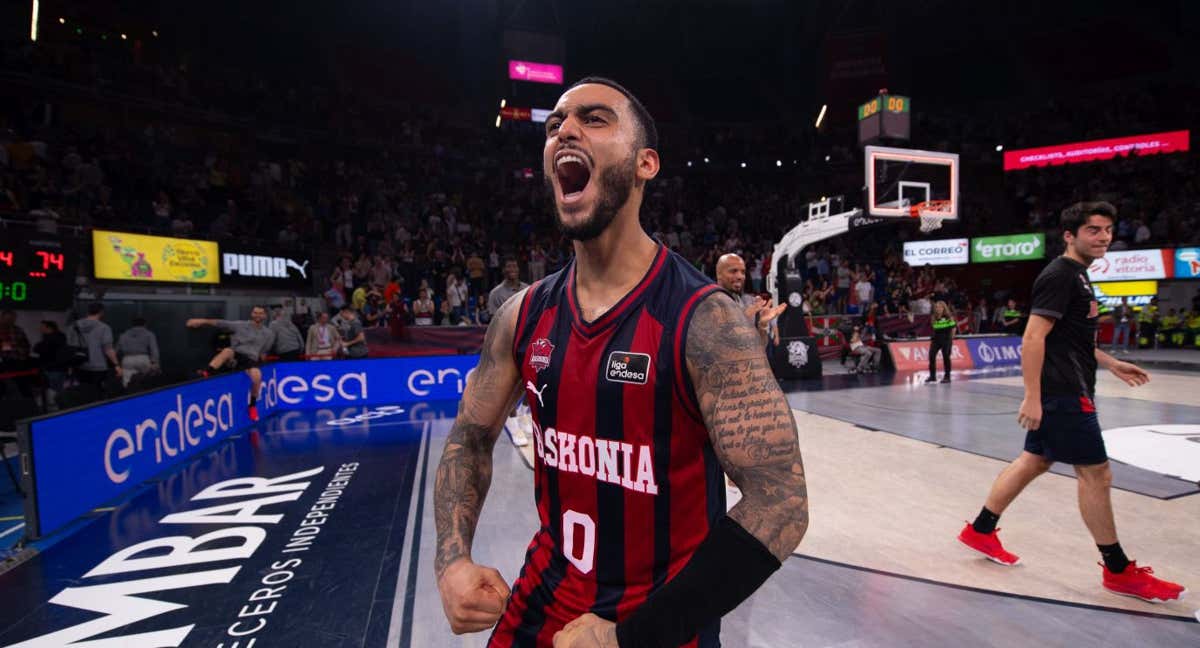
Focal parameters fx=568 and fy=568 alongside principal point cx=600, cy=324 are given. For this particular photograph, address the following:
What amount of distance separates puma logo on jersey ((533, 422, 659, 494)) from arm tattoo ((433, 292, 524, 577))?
0.68 ft

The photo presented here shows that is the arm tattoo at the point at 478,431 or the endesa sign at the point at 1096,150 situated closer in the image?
the arm tattoo at the point at 478,431

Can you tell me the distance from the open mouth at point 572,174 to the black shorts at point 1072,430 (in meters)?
3.35

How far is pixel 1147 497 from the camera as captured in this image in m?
4.64

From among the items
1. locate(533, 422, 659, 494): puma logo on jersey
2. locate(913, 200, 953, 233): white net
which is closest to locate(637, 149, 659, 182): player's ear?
locate(533, 422, 659, 494): puma logo on jersey

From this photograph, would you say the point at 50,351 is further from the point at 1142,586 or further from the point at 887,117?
the point at 887,117

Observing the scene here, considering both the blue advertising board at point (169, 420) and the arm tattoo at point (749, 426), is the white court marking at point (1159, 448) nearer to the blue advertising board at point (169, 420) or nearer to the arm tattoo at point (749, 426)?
the arm tattoo at point (749, 426)

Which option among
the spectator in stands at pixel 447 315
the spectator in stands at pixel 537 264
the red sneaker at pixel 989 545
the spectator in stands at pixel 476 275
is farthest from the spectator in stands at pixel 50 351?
the red sneaker at pixel 989 545

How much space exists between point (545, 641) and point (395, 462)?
217 inches

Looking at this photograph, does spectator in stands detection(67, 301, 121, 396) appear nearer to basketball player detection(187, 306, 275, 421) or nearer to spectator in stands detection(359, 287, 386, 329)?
basketball player detection(187, 306, 275, 421)

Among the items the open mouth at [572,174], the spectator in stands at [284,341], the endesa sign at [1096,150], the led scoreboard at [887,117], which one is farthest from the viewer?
the endesa sign at [1096,150]

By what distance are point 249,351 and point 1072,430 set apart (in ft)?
33.8

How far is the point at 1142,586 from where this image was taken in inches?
123

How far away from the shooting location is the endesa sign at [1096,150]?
23188 millimetres

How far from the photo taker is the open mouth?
140 cm
